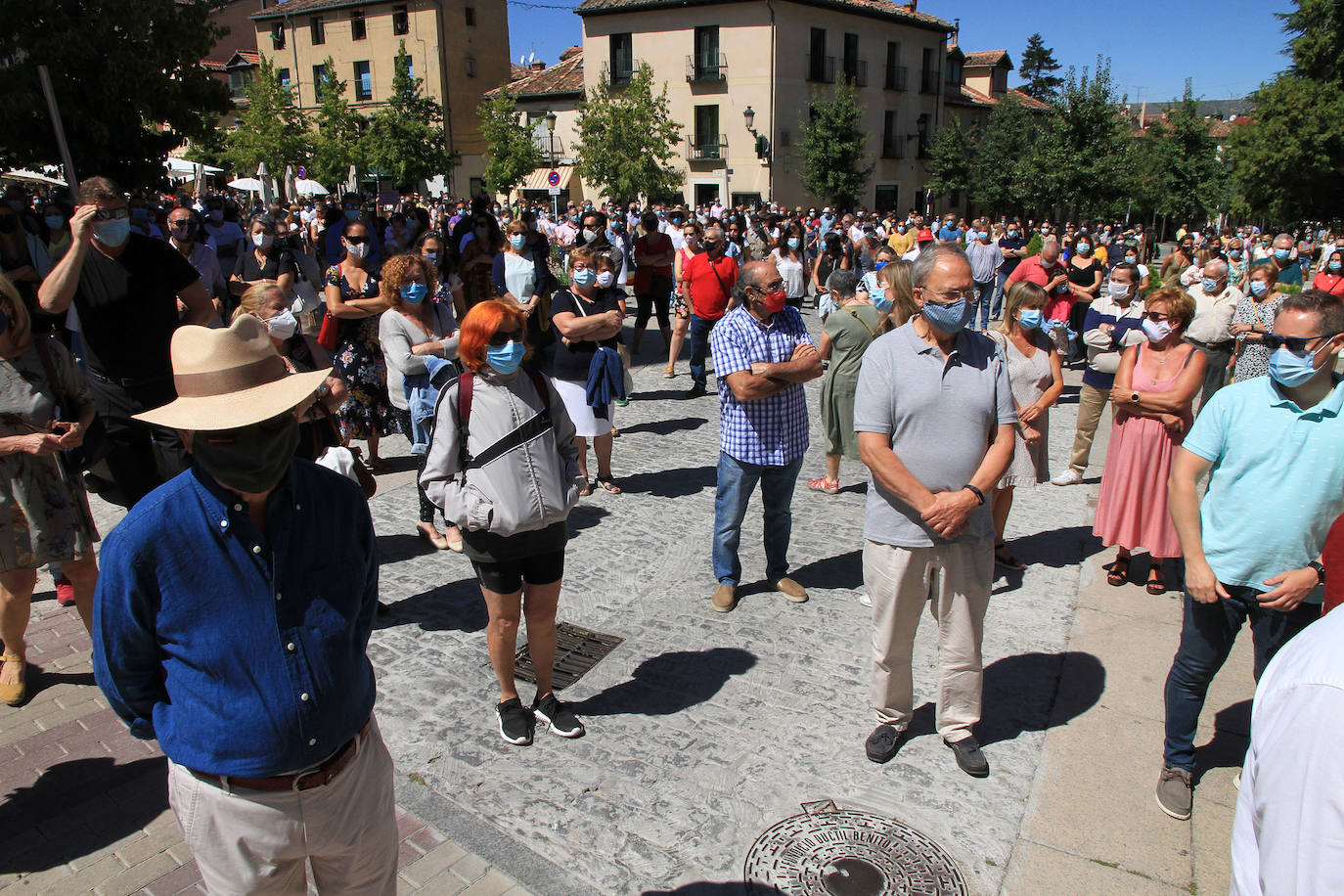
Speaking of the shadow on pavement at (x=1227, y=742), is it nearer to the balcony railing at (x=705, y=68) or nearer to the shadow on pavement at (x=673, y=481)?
the shadow on pavement at (x=673, y=481)

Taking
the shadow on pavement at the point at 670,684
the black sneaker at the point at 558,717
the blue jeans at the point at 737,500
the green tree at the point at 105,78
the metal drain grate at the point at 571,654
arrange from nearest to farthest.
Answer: the black sneaker at the point at 558,717 < the shadow on pavement at the point at 670,684 < the metal drain grate at the point at 571,654 < the blue jeans at the point at 737,500 < the green tree at the point at 105,78

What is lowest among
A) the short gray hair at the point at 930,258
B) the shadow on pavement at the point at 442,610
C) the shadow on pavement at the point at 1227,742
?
the shadow on pavement at the point at 1227,742

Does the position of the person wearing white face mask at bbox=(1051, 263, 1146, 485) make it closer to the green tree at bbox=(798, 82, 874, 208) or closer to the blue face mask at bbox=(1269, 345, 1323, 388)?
the blue face mask at bbox=(1269, 345, 1323, 388)

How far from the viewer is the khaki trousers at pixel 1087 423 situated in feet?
25.2

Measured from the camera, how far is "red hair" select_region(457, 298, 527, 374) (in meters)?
3.48

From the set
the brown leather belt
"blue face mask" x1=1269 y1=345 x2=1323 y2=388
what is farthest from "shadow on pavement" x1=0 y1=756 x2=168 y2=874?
"blue face mask" x1=1269 y1=345 x2=1323 y2=388

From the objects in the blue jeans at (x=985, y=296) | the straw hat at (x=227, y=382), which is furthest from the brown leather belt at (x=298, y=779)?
the blue jeans at (x=985, y=296)

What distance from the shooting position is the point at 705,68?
125 feet

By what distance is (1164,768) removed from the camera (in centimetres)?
349

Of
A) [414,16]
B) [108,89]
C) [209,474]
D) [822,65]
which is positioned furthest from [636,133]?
[209,474]

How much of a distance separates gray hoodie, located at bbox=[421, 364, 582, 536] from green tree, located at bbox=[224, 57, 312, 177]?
34747 mm

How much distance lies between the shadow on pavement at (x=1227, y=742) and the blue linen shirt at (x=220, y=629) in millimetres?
3470

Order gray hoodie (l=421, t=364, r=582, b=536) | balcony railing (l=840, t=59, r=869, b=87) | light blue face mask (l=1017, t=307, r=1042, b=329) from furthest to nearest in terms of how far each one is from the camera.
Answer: balcony railing (l=840, t=59, r=869, b=87) < light blue face mask (l=1017, t=307, r=1042, b=329) < gray hoodie (l=421, t=364, r=582, b=536)

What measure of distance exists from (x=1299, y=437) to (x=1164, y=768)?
54.7 inches
